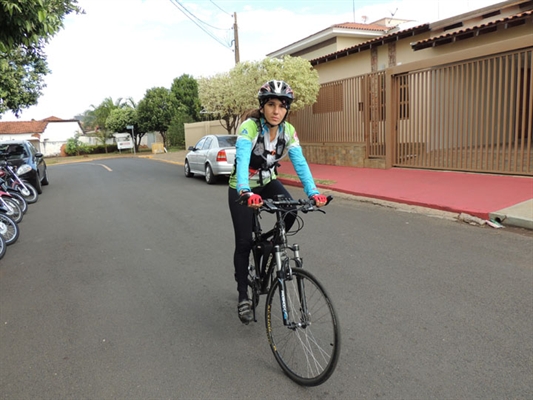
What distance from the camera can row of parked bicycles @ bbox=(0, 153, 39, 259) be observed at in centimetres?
712

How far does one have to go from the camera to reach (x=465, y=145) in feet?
37.2

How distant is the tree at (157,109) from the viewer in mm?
42719

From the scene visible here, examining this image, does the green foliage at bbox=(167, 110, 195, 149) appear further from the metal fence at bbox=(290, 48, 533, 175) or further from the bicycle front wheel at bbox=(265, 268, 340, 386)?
the bicycle front wheel at bbox=(265, 268, 340, 386)

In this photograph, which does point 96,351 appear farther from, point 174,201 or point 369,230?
point 174,201

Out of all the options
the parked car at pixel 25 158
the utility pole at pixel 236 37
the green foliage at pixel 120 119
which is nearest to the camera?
the parked car at pixel 25 158

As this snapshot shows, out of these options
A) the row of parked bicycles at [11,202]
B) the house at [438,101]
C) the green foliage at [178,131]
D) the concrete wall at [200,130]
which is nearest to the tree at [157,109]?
the green foliage at [178,131]

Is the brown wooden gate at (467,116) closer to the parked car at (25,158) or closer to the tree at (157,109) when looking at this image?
the parked car at (25,158)

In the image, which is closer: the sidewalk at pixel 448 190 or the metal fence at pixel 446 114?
the sidewalk at pixel 448 190

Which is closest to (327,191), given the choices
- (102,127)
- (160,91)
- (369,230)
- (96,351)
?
(369,230)

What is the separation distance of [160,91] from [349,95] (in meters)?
32.3

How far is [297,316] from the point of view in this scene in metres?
2.94

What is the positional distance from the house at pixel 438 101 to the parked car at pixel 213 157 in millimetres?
4043

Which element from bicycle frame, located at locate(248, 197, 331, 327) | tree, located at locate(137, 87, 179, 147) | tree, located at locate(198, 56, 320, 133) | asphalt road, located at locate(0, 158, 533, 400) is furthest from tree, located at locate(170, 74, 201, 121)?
bicycle frame, located at locate(248, 197, 331, 327)

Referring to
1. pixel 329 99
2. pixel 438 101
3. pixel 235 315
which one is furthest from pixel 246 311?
pixel 329 99
